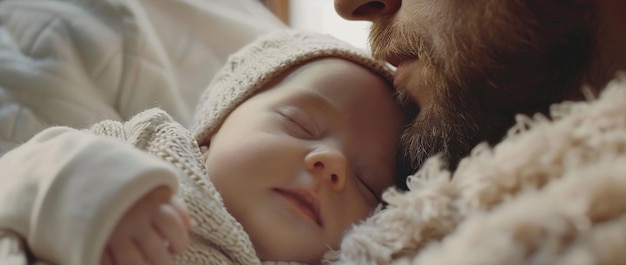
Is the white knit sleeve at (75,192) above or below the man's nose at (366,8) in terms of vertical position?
below

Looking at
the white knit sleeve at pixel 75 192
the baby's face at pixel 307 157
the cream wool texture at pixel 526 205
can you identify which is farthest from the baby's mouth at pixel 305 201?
the white knit sleeve at pixel 75 192

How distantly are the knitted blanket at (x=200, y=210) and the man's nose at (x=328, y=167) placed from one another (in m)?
0.11

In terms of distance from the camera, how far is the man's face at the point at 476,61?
29.7 inches

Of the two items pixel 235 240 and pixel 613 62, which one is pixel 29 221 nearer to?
pixel 235 240

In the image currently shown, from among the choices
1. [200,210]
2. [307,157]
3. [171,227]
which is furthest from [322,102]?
[171,227]

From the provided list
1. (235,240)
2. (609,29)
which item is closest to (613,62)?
(609,29)

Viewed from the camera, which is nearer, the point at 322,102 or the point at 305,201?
the point at 305,201

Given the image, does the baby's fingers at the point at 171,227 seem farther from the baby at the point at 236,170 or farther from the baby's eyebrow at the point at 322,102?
the baby's eyebrow at the point at 322,102

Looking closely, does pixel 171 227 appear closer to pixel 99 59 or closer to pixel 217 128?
pixel 217 128

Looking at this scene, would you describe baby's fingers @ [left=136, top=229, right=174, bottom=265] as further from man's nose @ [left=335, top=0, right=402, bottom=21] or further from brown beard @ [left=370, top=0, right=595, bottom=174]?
man's nose @ [left=335, top=0, right=402, bottom=21]

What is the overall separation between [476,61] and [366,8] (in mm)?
218

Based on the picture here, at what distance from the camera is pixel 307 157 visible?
794 mm

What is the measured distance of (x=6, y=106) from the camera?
109 cm

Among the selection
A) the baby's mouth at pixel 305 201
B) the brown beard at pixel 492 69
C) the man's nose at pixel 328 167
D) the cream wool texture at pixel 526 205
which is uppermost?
the brown beard at pixel 492 69
